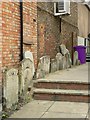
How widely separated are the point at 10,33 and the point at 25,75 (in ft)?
3.71

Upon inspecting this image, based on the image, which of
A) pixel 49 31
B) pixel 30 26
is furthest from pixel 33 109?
pixel 49 31

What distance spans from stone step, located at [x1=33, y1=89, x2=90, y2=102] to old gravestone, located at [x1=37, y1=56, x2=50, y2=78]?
3.43 feet

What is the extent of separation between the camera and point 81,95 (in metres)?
6.34

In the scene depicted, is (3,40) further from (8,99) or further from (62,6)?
(62,6)

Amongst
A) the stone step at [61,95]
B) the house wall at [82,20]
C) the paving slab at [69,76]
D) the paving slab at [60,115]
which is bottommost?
the paving slab at [60,115]

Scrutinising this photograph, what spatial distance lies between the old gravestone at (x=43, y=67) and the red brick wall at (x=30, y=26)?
266mm

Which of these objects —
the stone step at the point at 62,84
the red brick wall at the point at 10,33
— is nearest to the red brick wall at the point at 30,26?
the red brick wall at the point at 10,33

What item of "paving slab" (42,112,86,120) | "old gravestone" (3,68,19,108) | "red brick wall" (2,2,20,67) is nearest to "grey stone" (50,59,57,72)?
"red brick wall" (2,2,20,67)

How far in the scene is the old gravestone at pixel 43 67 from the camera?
771 centimetres

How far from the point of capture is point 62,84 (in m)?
6.95

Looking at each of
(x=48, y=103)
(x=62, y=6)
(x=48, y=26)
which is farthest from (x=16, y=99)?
(x=62, y=6)

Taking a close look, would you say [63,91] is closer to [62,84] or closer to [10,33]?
→ [62,84]

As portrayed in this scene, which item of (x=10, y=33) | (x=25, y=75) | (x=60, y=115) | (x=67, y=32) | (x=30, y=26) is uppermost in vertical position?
(x=67, y=32)

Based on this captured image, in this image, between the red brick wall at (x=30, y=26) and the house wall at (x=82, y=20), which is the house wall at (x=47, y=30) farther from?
the house wall at (x=82, y=20)
